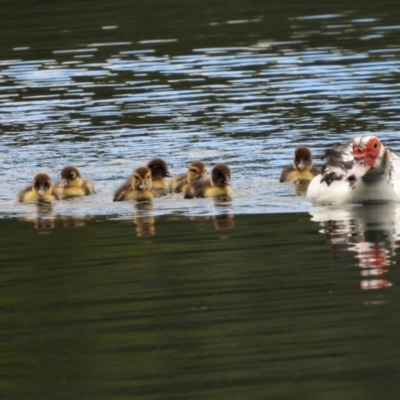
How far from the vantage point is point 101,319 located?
9.30 metres

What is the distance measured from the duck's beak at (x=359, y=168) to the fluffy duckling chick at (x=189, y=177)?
90.3 inches

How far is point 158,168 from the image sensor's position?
16.5 metres

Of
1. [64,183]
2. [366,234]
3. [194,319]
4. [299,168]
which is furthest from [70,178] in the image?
[194,319]

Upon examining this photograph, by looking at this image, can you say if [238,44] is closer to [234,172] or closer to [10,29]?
[10,29]

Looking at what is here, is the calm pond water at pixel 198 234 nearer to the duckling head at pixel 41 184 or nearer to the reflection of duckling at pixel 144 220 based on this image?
the reflection of duckling at pixel 144 220

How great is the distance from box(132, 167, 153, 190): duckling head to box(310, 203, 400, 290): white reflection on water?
7.17ft

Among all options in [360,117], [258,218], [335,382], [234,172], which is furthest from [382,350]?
[360,117]

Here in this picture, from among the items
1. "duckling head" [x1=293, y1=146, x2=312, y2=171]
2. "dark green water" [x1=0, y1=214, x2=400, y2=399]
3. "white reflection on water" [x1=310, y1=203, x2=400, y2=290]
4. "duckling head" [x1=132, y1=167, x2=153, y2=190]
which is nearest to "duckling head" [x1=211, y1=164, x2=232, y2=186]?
"duckling head" [x1=132, y1=167, x2=153, y2=190]

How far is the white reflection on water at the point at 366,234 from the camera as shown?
1045 cm

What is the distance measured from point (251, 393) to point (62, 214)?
24.4 ft

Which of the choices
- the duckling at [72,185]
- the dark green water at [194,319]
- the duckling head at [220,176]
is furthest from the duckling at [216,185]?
the dark green water at [194,319]

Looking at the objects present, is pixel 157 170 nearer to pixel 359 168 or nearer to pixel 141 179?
pixel 141 179

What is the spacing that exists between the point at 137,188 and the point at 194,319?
6175mm

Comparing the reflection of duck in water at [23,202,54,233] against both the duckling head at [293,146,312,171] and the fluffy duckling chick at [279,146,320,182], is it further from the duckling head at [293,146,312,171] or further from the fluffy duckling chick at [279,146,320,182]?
the duckling head at [293,146,312,171]
